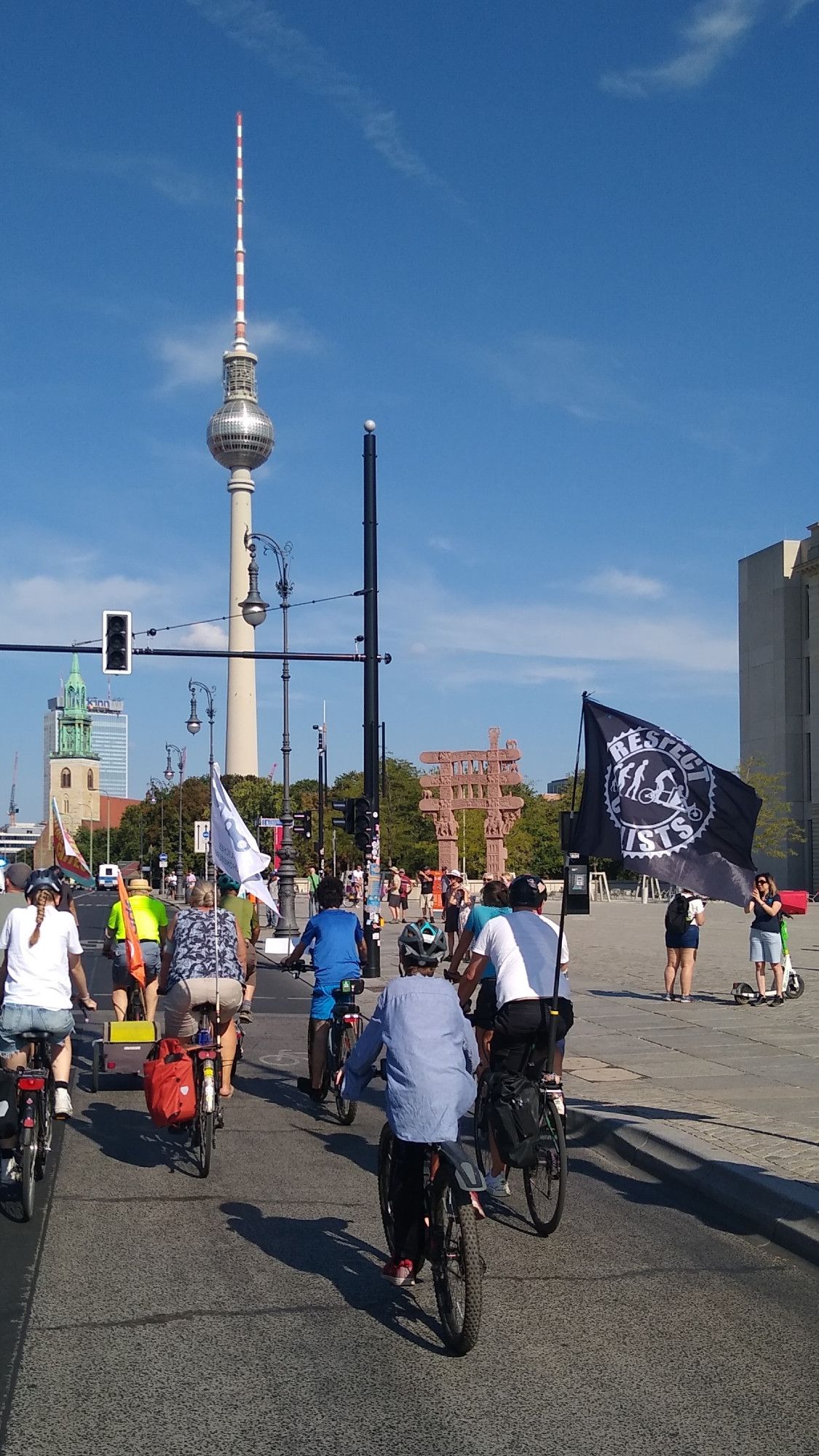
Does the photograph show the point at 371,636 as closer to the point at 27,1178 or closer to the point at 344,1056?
the point at 344,1056

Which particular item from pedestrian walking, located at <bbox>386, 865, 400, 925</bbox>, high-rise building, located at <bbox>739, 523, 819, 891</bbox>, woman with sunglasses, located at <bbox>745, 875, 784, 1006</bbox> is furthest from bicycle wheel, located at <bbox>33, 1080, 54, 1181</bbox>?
high-rise building, located at <bbox>739, 523, 819, 891</bbox>

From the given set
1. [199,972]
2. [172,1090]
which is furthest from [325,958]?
[172,1090]

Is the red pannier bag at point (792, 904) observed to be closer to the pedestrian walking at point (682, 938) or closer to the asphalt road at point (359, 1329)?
the pedestrian walking at point (682, 938)

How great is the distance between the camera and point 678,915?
1800 centimetres

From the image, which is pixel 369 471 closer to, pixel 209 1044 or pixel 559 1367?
pixel 209 1044

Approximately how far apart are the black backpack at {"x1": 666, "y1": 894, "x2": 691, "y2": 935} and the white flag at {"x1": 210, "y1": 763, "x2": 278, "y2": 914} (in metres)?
7.16

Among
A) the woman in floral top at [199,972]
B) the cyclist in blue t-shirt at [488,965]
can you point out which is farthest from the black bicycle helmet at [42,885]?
the cyclist in blue t-shirt at [488,965]

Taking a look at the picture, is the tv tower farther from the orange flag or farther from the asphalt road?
the asphalt road

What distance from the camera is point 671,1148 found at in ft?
28.5

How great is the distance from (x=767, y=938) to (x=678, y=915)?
45.7 inches

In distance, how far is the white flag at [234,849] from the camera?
12.0m

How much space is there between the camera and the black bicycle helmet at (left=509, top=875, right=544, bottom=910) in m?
7.98

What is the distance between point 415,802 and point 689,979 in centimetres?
8079

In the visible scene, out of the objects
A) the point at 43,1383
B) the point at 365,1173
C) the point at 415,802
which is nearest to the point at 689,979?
the point at 365,1173
